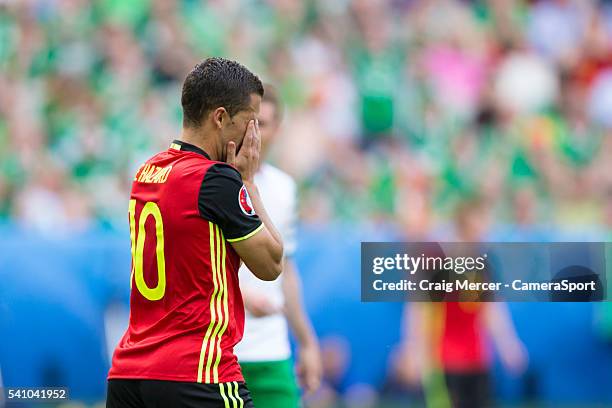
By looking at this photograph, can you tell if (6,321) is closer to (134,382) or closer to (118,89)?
(134,382)

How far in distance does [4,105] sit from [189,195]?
6767mm

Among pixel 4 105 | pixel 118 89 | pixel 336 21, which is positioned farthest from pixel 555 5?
pixel 4 105

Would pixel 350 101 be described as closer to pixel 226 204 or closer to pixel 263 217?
pixel 263 217

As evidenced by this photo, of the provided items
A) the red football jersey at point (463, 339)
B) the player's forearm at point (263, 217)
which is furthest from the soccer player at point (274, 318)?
the red football jersey at point (463, 339)

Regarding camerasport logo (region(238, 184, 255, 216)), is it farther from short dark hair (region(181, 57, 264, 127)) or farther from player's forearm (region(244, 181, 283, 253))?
short dark hair (region(181, 57, 264, 127))

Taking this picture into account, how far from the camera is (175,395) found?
2742mm

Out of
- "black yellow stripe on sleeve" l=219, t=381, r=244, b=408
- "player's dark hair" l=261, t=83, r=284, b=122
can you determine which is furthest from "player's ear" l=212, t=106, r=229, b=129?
"player's dark hair" l=261, t=83, r=284, b=122

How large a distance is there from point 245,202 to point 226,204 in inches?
2.6

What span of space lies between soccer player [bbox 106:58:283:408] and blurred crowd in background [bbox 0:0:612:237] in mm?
5208

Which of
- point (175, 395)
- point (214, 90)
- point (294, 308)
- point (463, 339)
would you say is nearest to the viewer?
point (175, 395)


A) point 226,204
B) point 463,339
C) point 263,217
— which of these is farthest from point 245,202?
point 463,339

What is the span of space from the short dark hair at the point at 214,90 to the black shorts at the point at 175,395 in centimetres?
73

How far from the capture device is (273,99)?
436cm

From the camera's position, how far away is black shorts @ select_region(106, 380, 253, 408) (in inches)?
108
